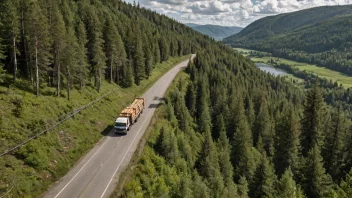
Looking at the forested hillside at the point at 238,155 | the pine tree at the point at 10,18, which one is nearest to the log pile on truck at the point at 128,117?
the forested hillside at the point at 238,155

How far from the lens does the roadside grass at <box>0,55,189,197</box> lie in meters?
30.8

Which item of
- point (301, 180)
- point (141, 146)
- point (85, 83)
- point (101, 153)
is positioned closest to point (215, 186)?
point (141, 146)

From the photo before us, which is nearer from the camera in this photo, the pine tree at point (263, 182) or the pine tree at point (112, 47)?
the pine tree at point (263, 182)

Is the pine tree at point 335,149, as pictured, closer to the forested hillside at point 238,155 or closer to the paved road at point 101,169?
the forested hillside at point 238,155

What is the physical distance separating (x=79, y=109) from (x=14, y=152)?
1911 cm

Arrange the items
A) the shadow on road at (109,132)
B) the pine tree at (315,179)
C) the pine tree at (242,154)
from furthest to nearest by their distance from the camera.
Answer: the pine tree at (242,154) < the pine tree at (315,179) < the shadow on road at (109,132)

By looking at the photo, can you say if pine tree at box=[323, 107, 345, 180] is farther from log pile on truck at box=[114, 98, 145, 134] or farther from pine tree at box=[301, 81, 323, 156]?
log pile on truck at box=[114, 98, 145, 134]

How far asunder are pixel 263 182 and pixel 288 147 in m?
14.1

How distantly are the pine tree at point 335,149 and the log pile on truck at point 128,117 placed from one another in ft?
137

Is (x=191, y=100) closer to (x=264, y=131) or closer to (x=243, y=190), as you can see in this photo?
(x=264, y=131)

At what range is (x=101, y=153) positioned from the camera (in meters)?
41.8

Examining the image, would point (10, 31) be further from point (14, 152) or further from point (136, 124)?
point (136, 124)

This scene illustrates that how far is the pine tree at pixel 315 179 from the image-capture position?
5331cm

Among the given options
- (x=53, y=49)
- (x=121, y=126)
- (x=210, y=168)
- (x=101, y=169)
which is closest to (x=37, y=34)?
(x=53, y=49)
